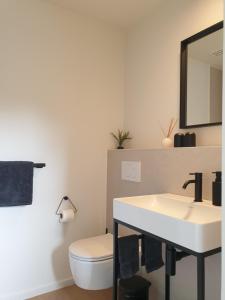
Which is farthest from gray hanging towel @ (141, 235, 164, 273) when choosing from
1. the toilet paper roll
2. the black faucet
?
the toilet paper roll

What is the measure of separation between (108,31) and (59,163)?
142 cm

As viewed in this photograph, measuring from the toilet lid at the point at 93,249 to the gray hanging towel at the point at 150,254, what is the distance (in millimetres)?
408

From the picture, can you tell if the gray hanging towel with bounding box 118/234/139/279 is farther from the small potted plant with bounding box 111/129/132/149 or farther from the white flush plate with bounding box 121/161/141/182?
the small potted plant with bounding box 111/129/132/149

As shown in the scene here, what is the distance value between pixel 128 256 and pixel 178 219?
1.80 ft

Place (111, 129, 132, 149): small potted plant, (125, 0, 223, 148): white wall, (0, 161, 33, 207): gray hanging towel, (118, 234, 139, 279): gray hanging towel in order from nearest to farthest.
→ (118, 234, 139, 279): gray hanging towel → (125, 0, 223, 148): white wall → (0, 161, 33, 207): gray hanging towel → (111, 129, 132, 149): small potted plant

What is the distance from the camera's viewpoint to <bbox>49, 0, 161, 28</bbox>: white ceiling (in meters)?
2.16

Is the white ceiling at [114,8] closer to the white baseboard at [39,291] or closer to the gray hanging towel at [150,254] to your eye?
the gray hanging towel at [150,254]

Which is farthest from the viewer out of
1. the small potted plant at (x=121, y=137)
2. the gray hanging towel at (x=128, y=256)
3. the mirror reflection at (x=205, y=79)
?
the small potted plant at (x=121, y=137)

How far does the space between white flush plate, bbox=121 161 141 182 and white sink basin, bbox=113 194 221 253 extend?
39 centimetres

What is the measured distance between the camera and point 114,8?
224 cm

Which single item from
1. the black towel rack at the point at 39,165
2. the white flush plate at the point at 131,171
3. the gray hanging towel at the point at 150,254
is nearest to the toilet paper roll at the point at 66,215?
the black towel rack at the point at 39,165

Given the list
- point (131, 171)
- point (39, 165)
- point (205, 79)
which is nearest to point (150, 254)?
point (131, 171)

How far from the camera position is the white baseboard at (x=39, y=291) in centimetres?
203

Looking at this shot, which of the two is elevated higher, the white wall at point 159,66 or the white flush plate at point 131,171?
the white wall at point 159,66
